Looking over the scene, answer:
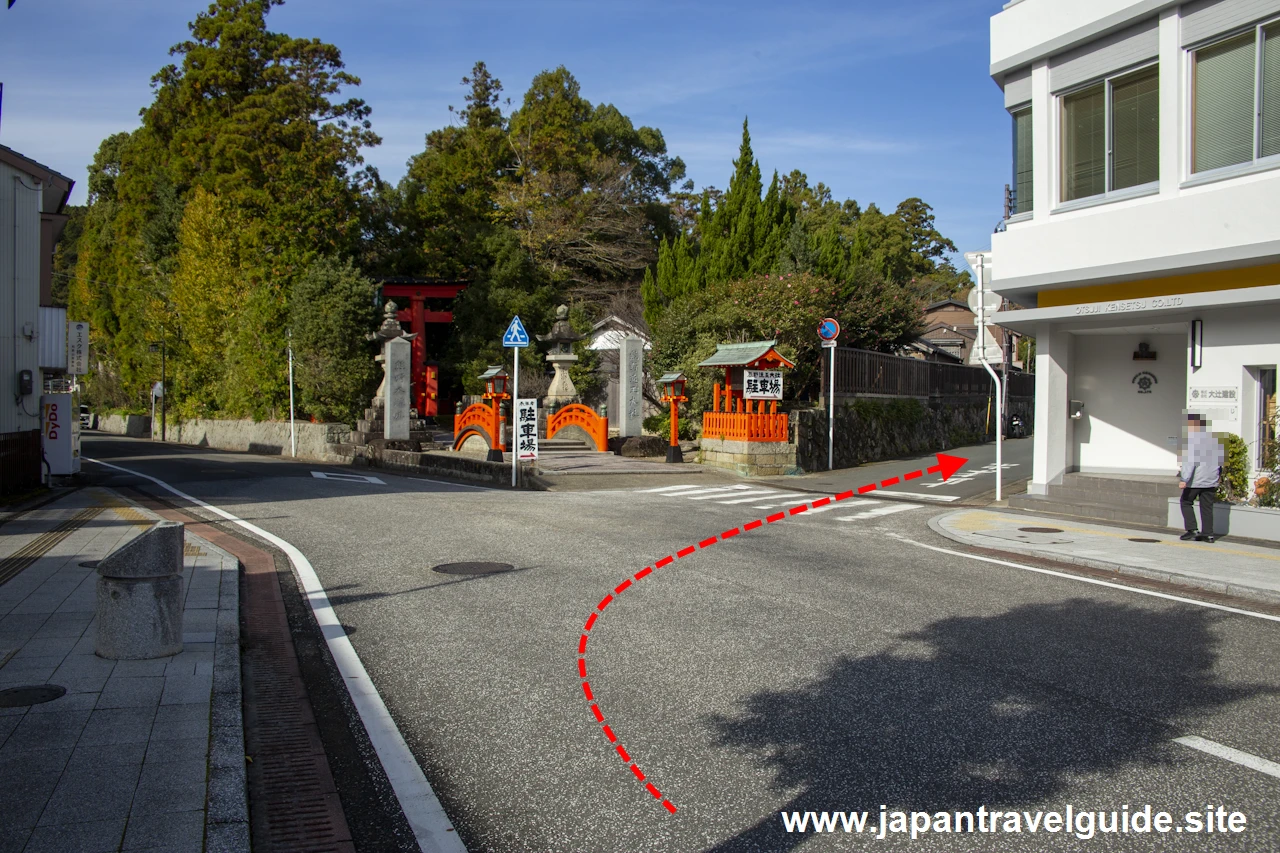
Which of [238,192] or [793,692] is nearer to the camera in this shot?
[793,692]

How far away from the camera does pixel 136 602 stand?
6094 millimetres

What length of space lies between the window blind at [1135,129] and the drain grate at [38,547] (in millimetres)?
15299

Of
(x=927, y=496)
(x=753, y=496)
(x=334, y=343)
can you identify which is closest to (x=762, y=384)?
(x=753, y=496)

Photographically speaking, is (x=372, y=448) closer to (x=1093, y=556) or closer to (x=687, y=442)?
(x=687, y=442)

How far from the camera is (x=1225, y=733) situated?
5172mm

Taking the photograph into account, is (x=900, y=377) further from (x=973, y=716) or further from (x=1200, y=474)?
(x=973, y=716)

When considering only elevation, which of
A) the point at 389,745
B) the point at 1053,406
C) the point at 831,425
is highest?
the point at 1053,406

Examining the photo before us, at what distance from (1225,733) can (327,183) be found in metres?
39.8

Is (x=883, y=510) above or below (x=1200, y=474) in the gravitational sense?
below

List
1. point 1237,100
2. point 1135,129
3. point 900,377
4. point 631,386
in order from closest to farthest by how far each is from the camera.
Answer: point 1237,100, point 1135,129, point 631,386, point 900,377

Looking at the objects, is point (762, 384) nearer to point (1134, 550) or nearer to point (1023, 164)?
point (1023, 164)

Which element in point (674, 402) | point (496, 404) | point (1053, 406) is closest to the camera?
point (1053, 406)

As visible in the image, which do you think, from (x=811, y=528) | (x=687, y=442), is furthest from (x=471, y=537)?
(x=687, y=442)

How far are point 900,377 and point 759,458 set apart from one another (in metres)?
9.12
